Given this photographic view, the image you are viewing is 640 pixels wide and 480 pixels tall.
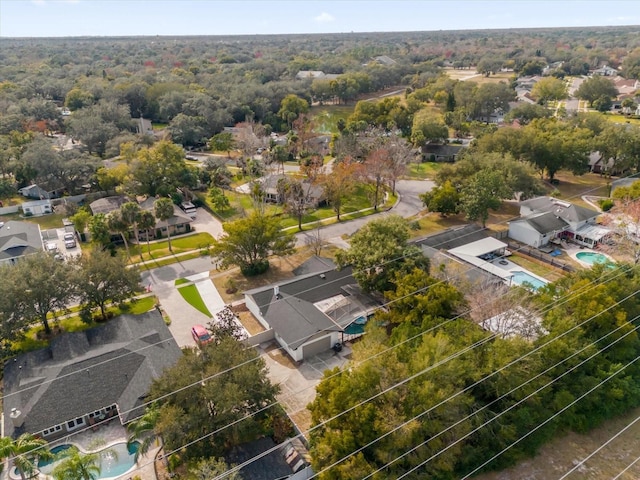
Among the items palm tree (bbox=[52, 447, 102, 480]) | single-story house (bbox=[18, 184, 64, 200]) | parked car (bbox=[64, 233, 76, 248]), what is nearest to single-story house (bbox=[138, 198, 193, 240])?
parked car (bbox=[64, 233, 76, 248])

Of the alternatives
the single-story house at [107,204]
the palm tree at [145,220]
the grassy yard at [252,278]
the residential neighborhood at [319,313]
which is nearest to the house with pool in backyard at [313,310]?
the residential neighborhood at [319,313]

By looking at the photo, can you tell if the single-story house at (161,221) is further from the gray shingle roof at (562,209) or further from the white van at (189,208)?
the gray shingle roof at (562,209)

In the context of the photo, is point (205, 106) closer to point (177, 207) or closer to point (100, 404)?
point (177, 207)

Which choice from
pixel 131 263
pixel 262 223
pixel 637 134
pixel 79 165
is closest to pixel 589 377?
pixel 262 223

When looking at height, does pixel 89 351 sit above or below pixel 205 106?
below

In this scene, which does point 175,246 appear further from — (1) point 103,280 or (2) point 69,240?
(1) point 103,280

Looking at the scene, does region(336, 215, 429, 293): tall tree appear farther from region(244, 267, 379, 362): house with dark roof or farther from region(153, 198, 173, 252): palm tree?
region(153, 198, 173, 252): palm tree

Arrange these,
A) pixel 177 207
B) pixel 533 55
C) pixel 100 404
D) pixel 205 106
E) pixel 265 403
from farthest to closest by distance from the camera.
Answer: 1. pixel 533 55
2. pixel 205 106
3. pixel 177 207
4. pixel 100 404
5. pixel 265 403
